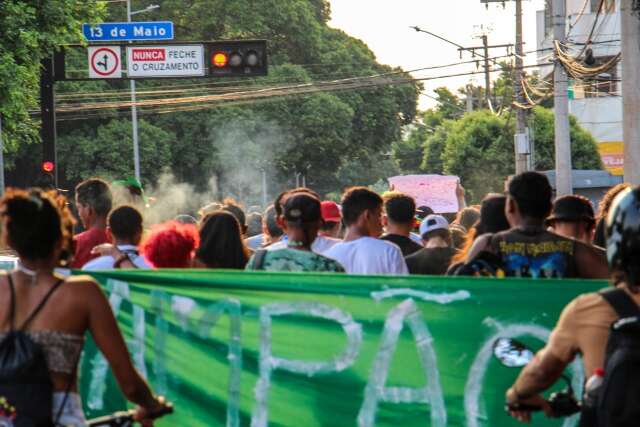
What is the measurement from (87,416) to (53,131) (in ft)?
45.8

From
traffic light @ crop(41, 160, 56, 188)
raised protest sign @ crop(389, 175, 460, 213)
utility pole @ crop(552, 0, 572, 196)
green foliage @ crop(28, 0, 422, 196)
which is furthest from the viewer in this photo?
green foliage @ crop(28, 0, 422, 196)

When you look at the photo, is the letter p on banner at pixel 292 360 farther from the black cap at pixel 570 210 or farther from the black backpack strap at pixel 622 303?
the black backpack strap at pixel 622 303

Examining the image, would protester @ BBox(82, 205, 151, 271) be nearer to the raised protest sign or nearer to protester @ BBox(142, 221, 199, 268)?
protester @ BBox(142, 221, 199, 268)

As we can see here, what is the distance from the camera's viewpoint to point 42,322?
415 centimetres

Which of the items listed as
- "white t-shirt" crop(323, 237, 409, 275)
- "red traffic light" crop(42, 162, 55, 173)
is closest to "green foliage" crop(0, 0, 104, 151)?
"red traffic light" crop(42, 162, 55, 173)

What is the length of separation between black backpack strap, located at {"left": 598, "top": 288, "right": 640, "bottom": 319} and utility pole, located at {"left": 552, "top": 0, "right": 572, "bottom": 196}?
18.6 meters

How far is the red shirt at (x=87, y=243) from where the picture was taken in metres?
7.73

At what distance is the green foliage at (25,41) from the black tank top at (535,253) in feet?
47.2

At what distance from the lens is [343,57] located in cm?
5688

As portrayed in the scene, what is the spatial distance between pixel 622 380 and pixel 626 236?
0.40 meters

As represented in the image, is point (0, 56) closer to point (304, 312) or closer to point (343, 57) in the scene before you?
point (304, 312)

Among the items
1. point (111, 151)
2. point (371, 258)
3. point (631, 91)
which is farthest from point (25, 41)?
point (111, 151)

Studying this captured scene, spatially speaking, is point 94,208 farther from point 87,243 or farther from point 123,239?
point 123,239

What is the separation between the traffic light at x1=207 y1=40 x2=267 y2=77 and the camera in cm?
2161
